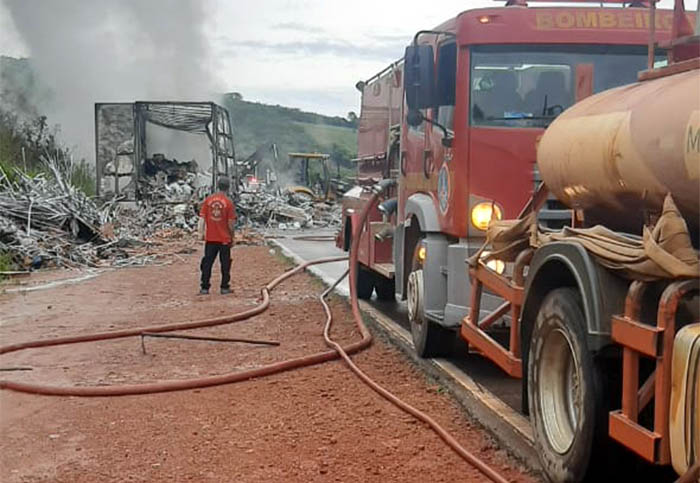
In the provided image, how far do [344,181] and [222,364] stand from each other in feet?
117

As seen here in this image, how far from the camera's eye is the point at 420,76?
7.52 meters

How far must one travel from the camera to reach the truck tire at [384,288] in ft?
40.8

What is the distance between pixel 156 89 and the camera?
45.0 meters

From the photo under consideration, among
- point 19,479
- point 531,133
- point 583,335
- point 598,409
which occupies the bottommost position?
point 19,479

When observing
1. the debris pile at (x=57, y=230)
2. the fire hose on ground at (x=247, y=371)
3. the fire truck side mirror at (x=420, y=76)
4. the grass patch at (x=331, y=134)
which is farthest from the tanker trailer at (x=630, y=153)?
the grass patch at (x=331, y=134)

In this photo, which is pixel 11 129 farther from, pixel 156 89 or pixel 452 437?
pixel 452 437

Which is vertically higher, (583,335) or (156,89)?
(156,89)

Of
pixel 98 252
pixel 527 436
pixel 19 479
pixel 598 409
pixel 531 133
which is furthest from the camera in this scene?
pixel 98 252

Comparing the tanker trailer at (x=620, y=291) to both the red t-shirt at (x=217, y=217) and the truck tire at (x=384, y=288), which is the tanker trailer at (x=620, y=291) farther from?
the red t-shirt at (x=217, y=217)

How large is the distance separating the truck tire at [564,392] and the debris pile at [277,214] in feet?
84.8

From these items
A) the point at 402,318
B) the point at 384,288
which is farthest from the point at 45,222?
the point at 402,318

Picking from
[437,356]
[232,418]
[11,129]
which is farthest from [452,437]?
[11,129]

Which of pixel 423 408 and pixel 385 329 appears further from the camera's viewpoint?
pixel 385 329

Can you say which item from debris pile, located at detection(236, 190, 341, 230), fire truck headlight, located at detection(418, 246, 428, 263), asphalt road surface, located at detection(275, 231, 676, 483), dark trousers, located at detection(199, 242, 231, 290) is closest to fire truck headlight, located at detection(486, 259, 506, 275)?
asphalt road surface, located at detection(275, 231, 676, 483)
